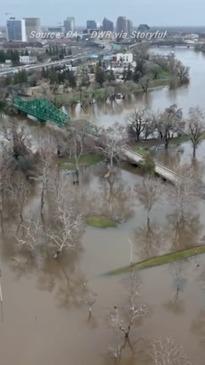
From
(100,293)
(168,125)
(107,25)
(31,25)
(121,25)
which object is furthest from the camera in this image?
(107,25)

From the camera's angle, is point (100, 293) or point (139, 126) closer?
point (100, 293)

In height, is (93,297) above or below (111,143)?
below

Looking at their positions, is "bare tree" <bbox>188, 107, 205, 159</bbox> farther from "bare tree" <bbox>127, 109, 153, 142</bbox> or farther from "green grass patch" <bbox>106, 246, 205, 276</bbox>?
"green grass patch" <bbox>106, 246, 205, 276</bbox>

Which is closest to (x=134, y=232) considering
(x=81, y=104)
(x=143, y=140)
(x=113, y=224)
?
(x=113, y=224)

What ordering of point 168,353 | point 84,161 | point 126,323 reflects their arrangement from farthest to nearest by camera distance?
1. point 84,161
2. point 126,323
3. point 168,353

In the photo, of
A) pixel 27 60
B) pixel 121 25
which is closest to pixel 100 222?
pixel 27 60

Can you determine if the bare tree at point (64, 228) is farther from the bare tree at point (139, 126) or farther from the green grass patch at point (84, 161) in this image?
the bare tree at point (139, 126)

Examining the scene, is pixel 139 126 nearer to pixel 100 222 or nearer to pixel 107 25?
pixel 100 222
